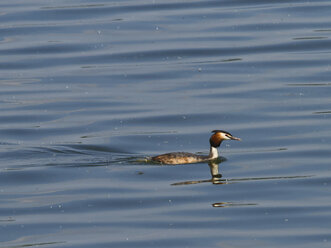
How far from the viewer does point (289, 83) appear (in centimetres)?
2617

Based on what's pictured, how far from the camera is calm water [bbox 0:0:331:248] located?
55.1 ft

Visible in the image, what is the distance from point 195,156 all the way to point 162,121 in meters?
2.89

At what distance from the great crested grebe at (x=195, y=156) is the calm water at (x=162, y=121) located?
0.44 ft

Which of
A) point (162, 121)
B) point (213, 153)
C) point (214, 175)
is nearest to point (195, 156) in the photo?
point (213, 153)

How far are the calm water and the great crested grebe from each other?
13cm

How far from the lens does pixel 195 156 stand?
20.6 metres

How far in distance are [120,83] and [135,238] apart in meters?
11.1

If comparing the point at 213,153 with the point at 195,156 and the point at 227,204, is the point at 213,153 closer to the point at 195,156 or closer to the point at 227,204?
the point at 195,156

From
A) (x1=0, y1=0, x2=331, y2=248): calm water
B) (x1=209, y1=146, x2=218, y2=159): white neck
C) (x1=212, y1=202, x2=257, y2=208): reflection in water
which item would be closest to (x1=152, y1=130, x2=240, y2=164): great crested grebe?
(x1=209, y1=146, x2=218, y2=159): white neck

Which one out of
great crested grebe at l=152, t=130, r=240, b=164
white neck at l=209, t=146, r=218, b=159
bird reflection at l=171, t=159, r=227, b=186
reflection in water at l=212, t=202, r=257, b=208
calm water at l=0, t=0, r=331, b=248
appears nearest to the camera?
calm water at l=0, t=0, r=331, b=248

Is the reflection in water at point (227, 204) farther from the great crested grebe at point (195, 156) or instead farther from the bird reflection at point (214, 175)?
the great crested grebe at point (195, 156)

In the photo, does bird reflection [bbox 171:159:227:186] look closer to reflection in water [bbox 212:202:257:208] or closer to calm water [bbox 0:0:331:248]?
calm water [bbox 0:0:331:248]

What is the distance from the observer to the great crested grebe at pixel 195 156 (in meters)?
20.2

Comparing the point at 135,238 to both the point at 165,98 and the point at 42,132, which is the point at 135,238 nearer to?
the point at 42,132
